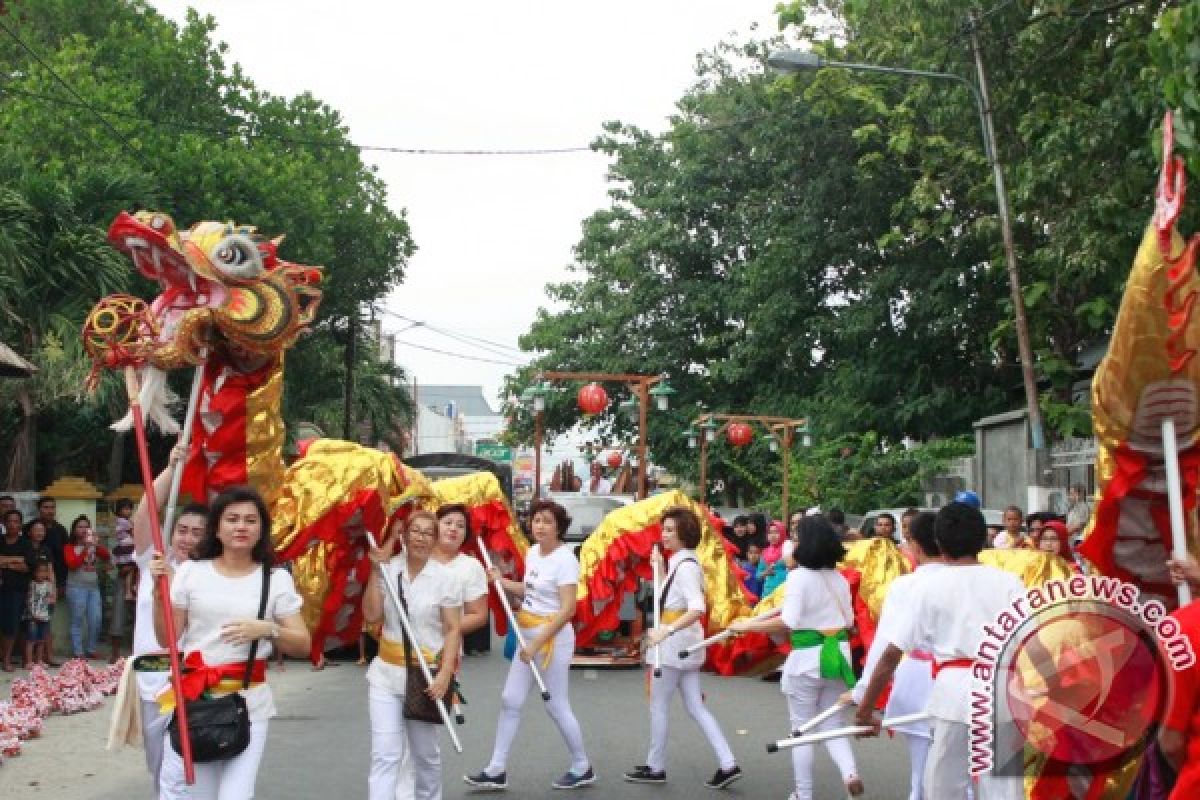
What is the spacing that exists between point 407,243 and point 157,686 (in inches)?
1256

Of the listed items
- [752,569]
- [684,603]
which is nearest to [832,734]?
[684,603]

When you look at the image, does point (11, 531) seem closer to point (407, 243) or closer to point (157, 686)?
point (157, 686)

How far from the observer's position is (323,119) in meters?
32.8

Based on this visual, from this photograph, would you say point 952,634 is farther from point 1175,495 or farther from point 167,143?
point 167,143

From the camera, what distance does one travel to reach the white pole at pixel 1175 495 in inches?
182

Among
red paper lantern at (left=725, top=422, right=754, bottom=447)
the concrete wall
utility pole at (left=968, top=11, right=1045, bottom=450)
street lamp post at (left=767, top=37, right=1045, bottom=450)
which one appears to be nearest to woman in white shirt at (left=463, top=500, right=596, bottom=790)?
street lamp post at (left=767, top=37, right=1045, bottom=450)

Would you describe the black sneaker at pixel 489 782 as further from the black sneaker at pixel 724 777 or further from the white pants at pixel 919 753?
the white pants at pixel 919 753

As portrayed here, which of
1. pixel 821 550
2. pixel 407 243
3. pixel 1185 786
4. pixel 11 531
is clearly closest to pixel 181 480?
pixel 821 550

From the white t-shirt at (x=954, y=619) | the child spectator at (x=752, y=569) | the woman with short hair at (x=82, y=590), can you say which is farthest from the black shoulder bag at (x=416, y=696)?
the child spectator at (x=752, y=569)

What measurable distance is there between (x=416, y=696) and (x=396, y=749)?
10.0 inches

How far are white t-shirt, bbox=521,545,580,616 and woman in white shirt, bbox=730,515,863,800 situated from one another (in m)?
1.23

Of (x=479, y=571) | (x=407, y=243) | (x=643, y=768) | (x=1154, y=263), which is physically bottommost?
(x=643, y=768)

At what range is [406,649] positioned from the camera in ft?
23.8

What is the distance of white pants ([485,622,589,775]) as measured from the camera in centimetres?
898
